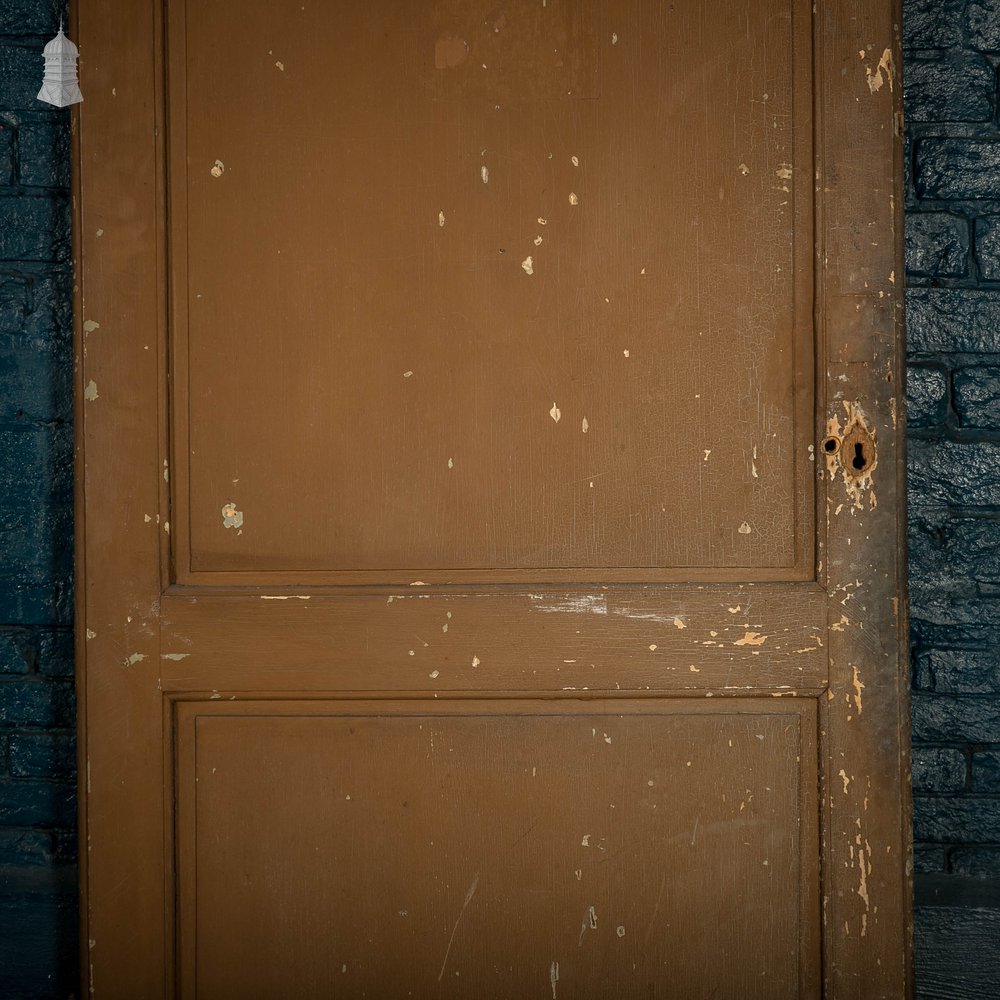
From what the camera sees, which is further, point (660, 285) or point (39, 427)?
point (39, 427)

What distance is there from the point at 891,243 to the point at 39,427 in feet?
4.77

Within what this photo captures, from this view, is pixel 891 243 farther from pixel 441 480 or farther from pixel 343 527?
pixel 343 527

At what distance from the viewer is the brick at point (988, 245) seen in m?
1.39

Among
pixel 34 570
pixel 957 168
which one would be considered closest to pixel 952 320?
pixel 957 168

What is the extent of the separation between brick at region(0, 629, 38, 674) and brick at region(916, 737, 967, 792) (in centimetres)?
154

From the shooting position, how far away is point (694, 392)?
131cm

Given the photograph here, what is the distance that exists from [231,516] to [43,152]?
2.37ft

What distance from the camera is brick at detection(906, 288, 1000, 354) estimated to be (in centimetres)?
139

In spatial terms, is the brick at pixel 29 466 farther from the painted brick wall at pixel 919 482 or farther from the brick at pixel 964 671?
the brick at pixel 964 671

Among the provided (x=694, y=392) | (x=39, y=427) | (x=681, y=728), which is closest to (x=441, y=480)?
(x=694, y=392)

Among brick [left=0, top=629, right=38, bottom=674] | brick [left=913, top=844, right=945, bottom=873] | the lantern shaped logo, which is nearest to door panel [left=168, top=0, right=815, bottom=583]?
the lantern shaped logo

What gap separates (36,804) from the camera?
4.62 feet

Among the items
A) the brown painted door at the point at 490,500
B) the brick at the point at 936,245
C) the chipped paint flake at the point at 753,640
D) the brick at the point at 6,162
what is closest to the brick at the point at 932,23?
the brown painted door at the point at 490,500

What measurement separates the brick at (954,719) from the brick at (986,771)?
2 cm
